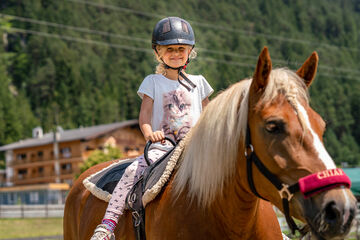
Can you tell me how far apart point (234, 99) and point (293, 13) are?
189 metres

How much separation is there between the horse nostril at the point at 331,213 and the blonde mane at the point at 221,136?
2.08 ft

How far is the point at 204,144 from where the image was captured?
3.32m

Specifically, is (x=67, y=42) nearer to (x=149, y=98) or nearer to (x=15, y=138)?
(x=15, y=138)

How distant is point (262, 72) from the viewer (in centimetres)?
295

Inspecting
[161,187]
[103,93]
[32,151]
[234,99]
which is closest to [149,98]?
[161,187]

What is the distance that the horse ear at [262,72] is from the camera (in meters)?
2.89

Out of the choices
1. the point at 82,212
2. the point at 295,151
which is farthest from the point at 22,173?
the point at 295,151

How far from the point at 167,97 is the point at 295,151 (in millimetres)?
1756

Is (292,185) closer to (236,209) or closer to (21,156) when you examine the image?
(236,209)

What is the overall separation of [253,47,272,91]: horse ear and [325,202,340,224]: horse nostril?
83cm

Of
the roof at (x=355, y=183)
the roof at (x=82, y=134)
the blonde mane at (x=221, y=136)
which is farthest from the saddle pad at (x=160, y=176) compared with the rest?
the roof at (x=82, y=134)

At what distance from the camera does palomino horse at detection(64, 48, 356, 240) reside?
2.62m

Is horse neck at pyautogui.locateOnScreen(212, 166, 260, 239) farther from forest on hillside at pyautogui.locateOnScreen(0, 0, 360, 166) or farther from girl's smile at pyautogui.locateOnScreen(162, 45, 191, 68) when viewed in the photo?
forest on hillside at pyautogui.locateOnScreen(0, 0, 360, 166)

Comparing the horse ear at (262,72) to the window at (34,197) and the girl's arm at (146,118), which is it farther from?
the window at (34,197)
